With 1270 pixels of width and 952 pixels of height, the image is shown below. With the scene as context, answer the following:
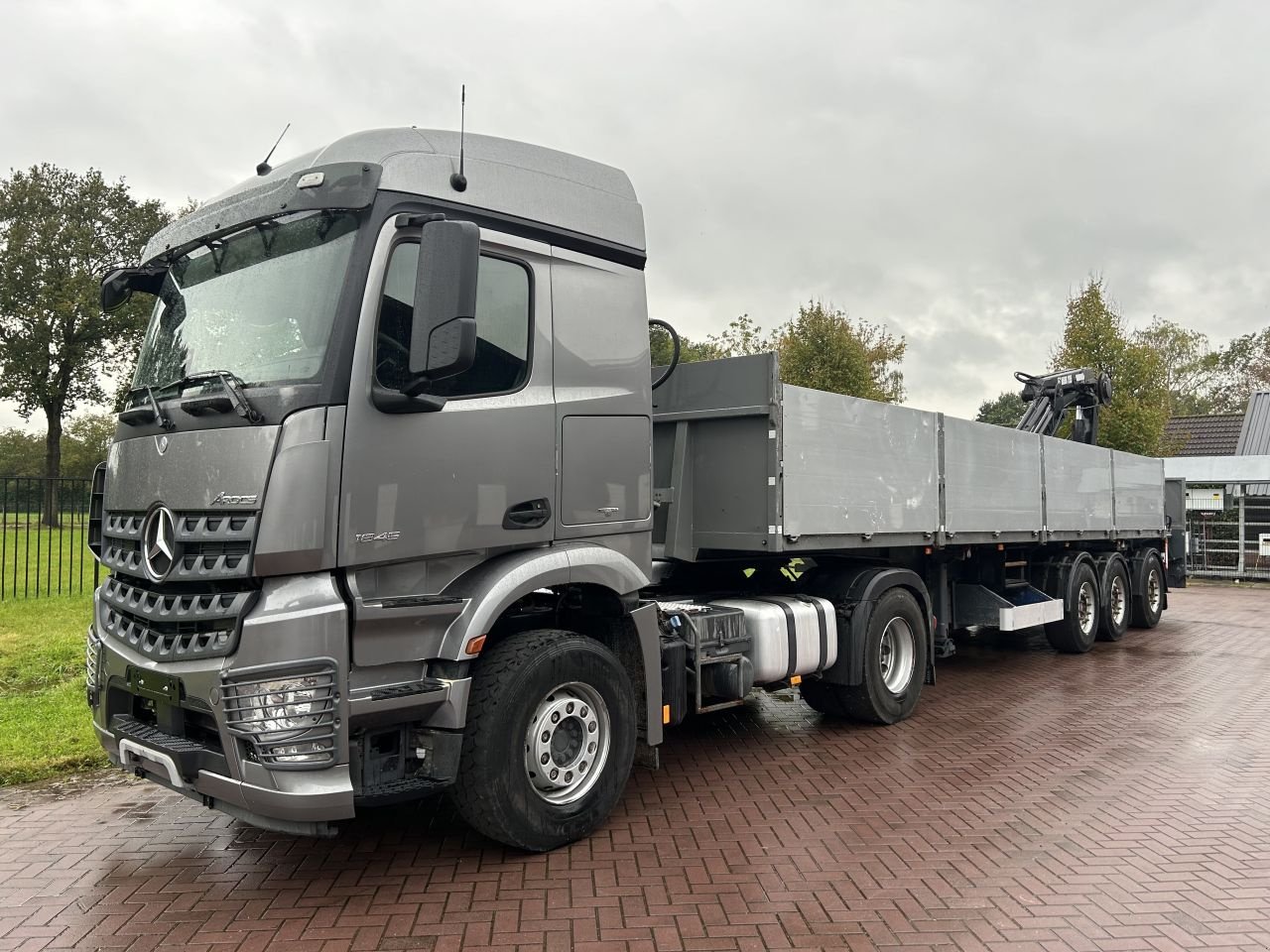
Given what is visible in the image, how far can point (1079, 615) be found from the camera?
34.1ft

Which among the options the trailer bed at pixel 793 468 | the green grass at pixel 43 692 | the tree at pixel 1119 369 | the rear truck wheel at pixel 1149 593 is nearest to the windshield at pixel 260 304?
the trailer bed at pixel 793 468

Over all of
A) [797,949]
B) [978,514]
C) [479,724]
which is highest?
[978,514]

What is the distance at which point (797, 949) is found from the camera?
3438 millimetres

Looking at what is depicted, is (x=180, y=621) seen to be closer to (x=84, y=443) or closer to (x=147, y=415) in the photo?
(x=147, y=415)

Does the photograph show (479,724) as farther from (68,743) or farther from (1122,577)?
(1122,577)

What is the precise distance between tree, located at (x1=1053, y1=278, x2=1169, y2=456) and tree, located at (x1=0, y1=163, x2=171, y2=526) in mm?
26087

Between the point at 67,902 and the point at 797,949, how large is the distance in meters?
3.11

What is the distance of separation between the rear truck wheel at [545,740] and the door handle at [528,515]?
0.54 meters

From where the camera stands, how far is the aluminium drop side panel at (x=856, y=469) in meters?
5.92

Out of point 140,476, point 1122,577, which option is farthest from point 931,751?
point 1122,577

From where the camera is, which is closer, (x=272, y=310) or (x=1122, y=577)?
(x=272, y=310)

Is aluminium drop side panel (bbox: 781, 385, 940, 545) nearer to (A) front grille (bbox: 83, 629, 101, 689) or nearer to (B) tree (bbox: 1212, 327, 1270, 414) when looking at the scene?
(A) front grille (bbox: 83, 629, 101, 689)

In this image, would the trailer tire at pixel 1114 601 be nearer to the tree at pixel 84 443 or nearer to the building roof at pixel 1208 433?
the building roof at pixel 1208 433

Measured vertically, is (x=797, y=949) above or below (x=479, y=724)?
below
